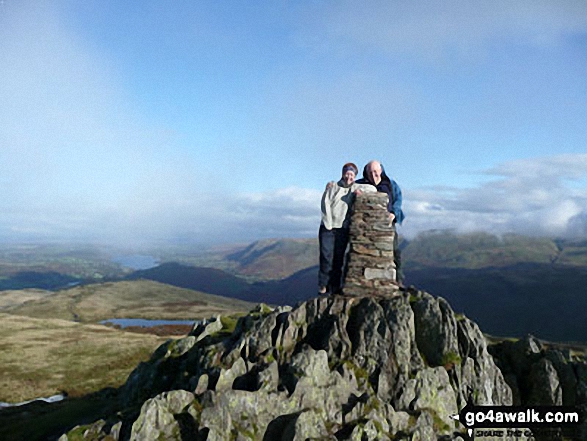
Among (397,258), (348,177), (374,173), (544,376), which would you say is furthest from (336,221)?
(544,376)

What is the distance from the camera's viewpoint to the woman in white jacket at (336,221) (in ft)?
86.0

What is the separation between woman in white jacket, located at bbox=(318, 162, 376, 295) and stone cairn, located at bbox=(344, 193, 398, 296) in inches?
23.1

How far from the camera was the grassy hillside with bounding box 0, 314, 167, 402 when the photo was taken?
7381cm

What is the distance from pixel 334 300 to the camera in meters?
28.5

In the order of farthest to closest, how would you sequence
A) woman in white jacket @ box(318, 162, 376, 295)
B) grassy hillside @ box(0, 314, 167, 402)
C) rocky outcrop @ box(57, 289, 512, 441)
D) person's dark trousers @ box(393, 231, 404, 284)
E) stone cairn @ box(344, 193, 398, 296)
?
1. grassy hillside @ box(0, 314, 167, 402)
2. person's dark trousers @ box(393, 231, 404, 284)
3. stone cairn @ box(344, 193, 398, 296)
4. woman in white jacket @ box(318, 162, 376, 295)
5. rocky outcrop @ box(57, 289, 512, 441)

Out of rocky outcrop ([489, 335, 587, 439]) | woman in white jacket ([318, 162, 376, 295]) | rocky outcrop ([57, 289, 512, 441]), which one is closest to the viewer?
rocky outcrop ([57, 289, 512, 441])

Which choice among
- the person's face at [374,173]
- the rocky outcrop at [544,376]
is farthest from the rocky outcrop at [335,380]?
the person's face at [374,173]

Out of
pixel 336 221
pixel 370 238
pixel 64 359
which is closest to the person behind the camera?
pixel 336 221

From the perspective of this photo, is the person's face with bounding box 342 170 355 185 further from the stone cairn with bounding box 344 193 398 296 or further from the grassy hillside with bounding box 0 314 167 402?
the grassy hillside with bounding box 0 314 167 402

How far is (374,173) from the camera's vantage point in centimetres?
2669

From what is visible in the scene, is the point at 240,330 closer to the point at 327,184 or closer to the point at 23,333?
the point at 327,184

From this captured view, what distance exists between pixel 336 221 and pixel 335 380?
34.6 ft

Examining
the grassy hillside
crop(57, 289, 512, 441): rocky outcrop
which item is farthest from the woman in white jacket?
the grassy hillside

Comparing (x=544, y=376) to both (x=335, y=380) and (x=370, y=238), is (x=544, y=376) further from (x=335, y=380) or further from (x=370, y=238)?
(x=370, y=238)
